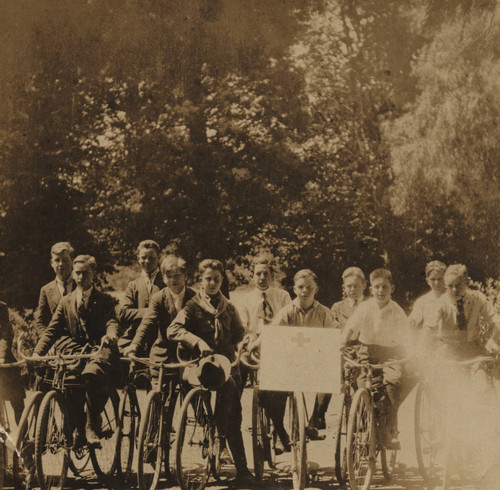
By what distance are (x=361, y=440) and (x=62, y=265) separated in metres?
2.67

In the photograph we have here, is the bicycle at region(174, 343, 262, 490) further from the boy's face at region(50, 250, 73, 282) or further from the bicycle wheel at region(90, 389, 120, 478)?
the boy's face at region(50, 250, 73, 282)

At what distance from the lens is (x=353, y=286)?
528 cm

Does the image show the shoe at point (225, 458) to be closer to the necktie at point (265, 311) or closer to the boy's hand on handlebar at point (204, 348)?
the boy's hand on handlebar at point (204, 348)

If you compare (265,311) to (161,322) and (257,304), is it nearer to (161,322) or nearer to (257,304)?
(257,304)

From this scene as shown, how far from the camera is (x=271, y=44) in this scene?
7.22 metres

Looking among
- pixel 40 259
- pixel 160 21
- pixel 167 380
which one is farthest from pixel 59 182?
pixel 167 380

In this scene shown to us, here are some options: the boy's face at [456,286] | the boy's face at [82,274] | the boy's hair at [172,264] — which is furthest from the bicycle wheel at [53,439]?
the boy's face at [456,286]

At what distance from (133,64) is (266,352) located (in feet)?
14.4

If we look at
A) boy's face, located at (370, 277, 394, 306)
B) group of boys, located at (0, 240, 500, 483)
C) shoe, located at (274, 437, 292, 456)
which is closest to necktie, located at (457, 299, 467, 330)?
group of boys, located at (0, 240, 500, 483)

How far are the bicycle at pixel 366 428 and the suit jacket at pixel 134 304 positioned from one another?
1.87 meters

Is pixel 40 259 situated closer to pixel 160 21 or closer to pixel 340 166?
pixel 160 21

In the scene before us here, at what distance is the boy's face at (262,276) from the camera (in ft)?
19.5

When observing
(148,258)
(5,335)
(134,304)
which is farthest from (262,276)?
(5,335)

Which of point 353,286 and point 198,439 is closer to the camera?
point 198,439
